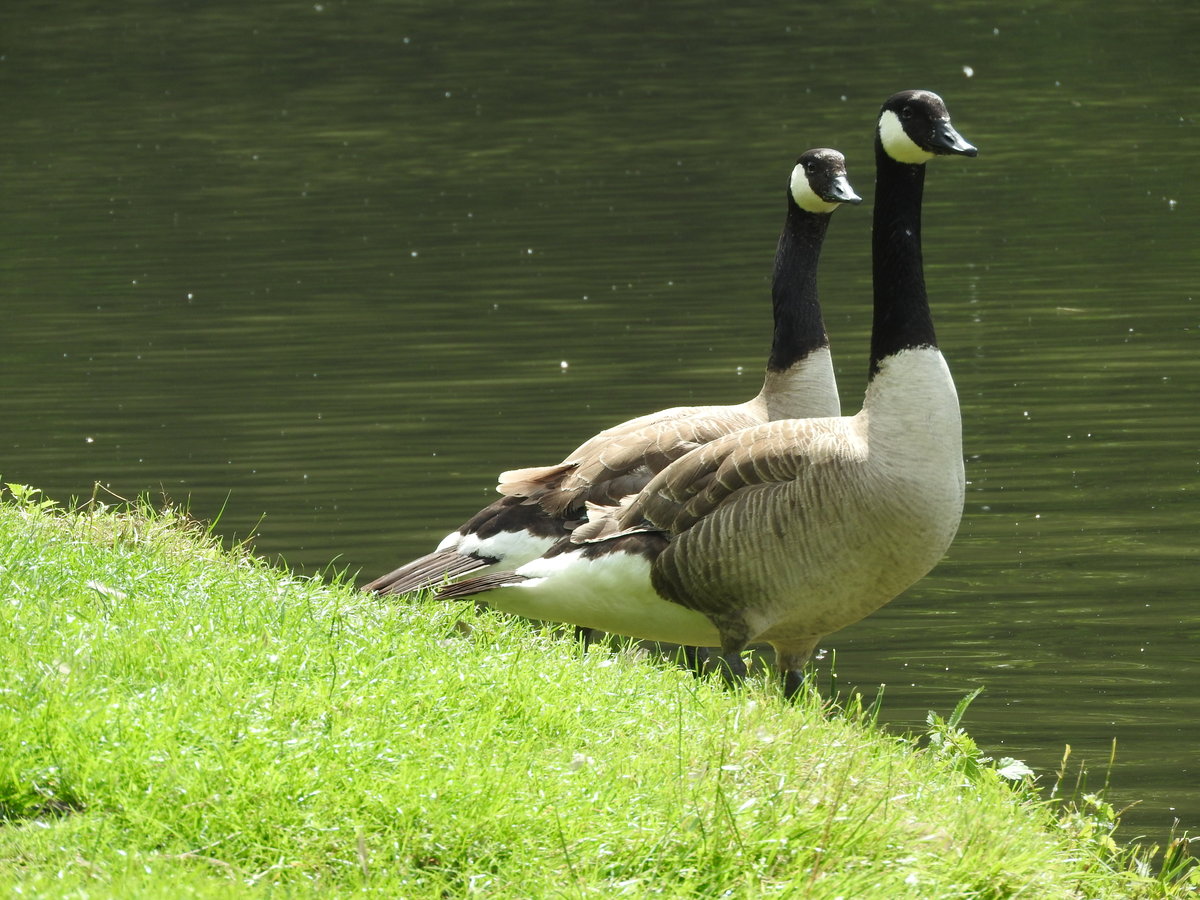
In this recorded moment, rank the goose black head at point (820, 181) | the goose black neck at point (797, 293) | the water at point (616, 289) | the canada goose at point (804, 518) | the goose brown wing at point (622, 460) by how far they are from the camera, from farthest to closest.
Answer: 1. the water at point (616, 289)
2. the goose black head at point (820, 181)
3. the goose black neck at point (797, 293)
4. the goose brown wing at point (622, 460)
5. the canada goose at point (804, 518)

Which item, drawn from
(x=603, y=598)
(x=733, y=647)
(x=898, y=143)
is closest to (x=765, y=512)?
(x=733, y=647)

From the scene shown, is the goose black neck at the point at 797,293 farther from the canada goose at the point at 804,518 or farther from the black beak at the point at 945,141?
the black beak at the point at 945,141

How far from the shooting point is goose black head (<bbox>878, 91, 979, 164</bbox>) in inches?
320

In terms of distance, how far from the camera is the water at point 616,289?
1168 centimetres

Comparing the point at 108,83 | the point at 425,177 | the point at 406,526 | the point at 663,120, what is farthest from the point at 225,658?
the point at 108,83

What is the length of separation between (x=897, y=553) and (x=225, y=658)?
2.87m

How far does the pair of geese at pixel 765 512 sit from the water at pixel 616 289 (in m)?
1.91

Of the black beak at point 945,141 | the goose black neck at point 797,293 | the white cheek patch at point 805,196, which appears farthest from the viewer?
the white cheek patch at point 805,196

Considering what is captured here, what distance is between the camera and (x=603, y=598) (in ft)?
26.6

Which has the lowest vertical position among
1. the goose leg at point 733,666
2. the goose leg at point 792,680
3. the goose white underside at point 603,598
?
the goose leg at point 792,680

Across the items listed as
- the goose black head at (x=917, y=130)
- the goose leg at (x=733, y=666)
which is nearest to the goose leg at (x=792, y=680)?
the goose leg at (x=733, y=666)

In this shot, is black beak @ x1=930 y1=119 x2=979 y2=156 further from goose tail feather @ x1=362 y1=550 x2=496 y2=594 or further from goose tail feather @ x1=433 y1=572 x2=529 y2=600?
goose tail feather @ x1=362 y1=550 x2=496 y2=594

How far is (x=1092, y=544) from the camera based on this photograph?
40.7ft

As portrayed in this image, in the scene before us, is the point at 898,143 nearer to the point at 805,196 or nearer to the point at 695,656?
the point at 805,196
